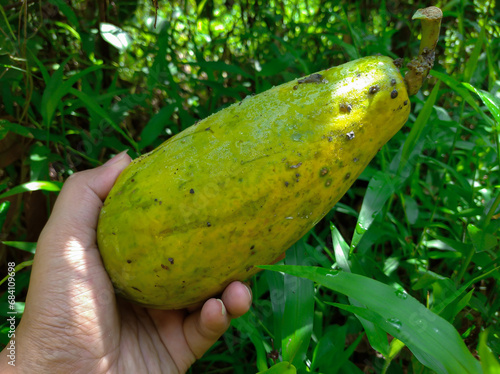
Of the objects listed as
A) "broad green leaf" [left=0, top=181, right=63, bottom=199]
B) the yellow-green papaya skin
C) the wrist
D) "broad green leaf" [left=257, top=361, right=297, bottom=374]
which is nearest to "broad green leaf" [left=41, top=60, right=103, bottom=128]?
"broad green leaf" [left=0, top=181, right=63, bottom=199]

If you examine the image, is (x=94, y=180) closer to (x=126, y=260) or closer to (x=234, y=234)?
(x=126, y=260)

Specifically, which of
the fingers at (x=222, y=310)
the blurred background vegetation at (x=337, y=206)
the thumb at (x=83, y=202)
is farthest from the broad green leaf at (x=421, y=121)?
the thumb at (x=83, y=202)

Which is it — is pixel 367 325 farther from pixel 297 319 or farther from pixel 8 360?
pixel 8 360

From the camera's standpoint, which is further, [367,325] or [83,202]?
[83,202]

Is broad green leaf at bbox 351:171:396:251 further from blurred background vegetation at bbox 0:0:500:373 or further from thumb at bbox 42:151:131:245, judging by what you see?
thumb at bbox 42:151:131:245

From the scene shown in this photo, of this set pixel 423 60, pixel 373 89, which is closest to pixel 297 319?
pixel 373 89

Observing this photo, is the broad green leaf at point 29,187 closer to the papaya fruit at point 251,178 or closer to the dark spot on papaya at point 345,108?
the papaya fruit at point 251,178

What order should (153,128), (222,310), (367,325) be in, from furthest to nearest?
(153,128)
(222,310)
(367,325)
